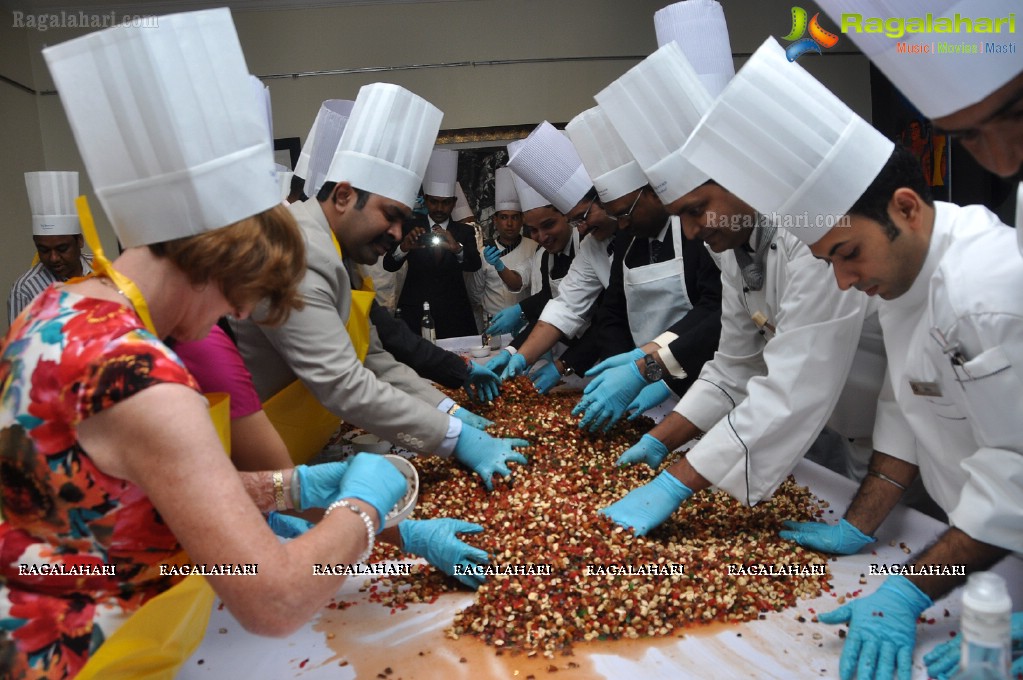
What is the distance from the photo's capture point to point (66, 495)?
98 cm

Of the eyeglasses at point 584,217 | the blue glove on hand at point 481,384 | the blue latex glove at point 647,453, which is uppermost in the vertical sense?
the eyeglasses at point 584,217

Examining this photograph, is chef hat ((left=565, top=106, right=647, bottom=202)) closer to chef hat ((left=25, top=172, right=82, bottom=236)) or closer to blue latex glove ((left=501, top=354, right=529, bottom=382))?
blue latex glove ((left=501, top=354, right=529, bottom=382))

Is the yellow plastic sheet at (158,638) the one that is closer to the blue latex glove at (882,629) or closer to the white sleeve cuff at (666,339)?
the blue latex glove at (882,629)

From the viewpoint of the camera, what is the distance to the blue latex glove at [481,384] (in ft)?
10.0

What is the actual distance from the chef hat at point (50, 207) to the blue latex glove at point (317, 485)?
391 cm

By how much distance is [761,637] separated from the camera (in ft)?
4.32

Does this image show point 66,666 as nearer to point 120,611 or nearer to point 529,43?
point 120,611

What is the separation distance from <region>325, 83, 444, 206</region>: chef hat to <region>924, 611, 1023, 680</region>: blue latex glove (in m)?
1.88

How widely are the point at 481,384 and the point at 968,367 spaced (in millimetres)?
2024

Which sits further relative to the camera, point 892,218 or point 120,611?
point 892,218

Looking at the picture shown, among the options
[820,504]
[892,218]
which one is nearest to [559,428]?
[820,504]

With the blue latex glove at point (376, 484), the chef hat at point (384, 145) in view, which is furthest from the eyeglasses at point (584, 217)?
the blue latex glove at point (376, 484)

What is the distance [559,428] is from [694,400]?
1.61ft

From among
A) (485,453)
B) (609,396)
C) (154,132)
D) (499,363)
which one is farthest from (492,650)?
(499,363)
